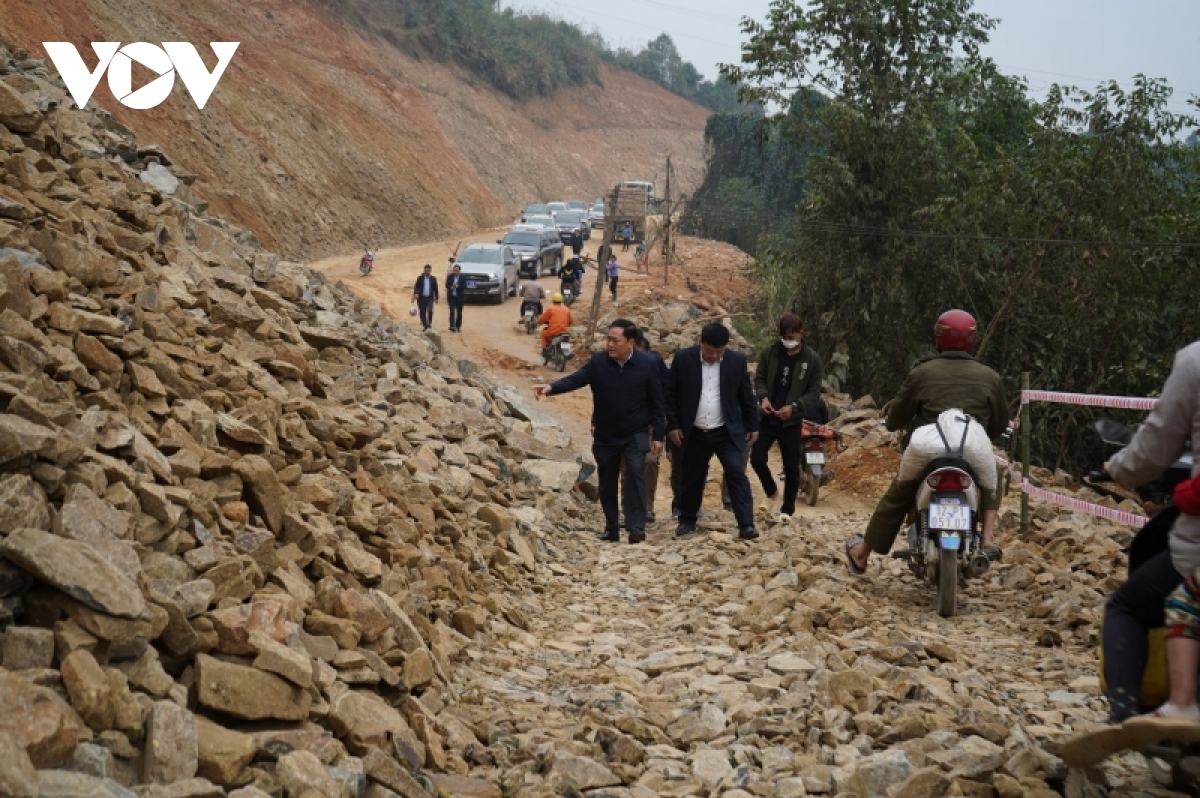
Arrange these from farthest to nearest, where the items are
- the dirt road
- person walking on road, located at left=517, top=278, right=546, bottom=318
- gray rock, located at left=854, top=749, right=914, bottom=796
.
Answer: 1. person walking on road, located at left=517, top=278, right=546, bottom=318
2. the dirt road
3. gray rock, located at left=854, top=749, right=914, bottom=796

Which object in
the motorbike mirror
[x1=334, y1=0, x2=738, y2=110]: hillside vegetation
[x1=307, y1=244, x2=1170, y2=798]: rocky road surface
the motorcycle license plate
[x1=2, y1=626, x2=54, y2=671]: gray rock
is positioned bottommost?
A: [x1=307, y1=244, x2=1170, y2=798]: rocky road surface

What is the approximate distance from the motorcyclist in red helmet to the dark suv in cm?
2955

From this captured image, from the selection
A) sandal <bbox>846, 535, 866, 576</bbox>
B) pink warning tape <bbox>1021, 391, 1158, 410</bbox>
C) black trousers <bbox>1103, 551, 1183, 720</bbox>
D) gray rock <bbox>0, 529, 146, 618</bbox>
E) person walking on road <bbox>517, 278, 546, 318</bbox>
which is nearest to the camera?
gray rock <bbox>0, 529, 146, 618</bbox>

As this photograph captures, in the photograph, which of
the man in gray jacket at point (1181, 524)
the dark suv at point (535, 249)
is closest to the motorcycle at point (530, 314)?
the dark suv at point (535, 249)

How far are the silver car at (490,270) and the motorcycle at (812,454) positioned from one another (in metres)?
19.3

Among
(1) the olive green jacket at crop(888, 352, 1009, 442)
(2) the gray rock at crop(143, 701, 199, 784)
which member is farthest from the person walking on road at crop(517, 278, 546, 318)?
(2) the gray rock at crop(143, 701, 199, 784)

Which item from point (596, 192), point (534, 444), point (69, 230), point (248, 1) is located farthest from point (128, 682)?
point (596, 192)

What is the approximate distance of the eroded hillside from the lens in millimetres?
34500

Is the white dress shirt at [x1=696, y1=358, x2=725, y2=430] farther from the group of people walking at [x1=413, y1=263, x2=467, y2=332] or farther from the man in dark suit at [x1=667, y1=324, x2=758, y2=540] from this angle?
the group of people walking at [x1=413, y1=263, x2=467, y2=332]

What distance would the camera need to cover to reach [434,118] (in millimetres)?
61625

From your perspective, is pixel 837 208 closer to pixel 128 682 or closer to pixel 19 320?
pixel 19 320

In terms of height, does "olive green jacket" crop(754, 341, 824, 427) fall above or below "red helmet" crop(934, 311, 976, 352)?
below

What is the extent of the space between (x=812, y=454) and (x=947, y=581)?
582 cm

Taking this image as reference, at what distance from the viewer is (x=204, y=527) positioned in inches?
197
